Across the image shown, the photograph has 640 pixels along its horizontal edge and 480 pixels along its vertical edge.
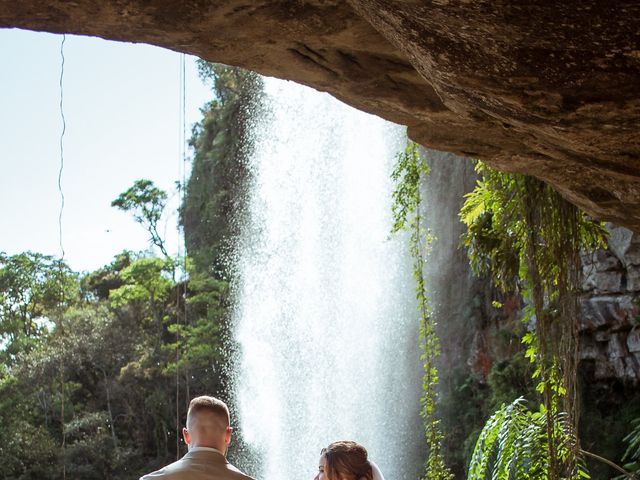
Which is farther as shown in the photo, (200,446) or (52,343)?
(52,343)

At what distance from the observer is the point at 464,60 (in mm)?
2854

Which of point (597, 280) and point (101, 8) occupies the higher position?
point (101, 8)

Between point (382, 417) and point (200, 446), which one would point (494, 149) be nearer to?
point (200, 446)

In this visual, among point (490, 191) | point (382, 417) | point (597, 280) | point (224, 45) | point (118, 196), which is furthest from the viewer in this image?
point (118, 196)

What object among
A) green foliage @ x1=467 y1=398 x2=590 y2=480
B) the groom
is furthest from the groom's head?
green foliage @ x1=467 y1=398 x2=590 y2=480

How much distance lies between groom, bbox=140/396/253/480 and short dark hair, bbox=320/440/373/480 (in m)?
0.37

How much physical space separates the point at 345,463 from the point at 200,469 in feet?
1.64

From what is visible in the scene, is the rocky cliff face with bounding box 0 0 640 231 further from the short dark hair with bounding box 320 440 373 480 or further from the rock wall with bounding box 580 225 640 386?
the rock wall with bounding box 580 225 640 386

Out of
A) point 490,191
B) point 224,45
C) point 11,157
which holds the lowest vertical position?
point 490,191

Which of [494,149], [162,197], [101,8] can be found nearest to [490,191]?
[494,149]

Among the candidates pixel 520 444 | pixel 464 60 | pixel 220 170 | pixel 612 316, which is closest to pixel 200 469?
pixel 464 60

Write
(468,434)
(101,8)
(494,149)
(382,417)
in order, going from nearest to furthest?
1. (101,8)
2. (494,149)
3. (468,434)
4. (382,417)

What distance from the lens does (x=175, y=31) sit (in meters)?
3.44

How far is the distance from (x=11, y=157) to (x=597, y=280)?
1465 centimetres
